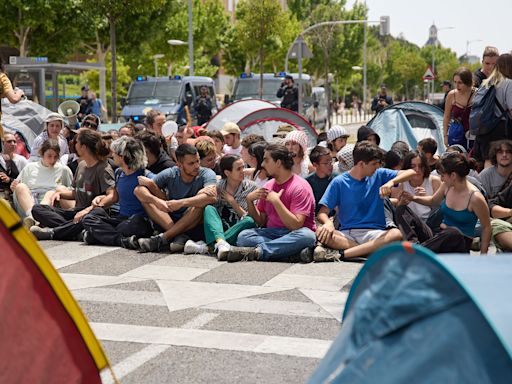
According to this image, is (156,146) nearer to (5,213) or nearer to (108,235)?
(108,235)

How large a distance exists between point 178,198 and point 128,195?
0.65m

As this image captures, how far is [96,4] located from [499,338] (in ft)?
86.2

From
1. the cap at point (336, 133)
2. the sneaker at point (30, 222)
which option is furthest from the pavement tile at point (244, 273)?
the cap at point (336, 133)

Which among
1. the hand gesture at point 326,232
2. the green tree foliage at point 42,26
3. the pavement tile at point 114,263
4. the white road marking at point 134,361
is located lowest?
the pavement tile at point 114,263

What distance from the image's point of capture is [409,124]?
14734 millimetres

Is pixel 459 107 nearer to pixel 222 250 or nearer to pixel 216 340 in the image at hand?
pixel 222 250

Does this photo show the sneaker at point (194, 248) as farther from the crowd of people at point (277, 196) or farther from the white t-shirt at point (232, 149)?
the white t-shirt at point (232, 149)

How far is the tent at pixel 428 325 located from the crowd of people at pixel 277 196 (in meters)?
5.39

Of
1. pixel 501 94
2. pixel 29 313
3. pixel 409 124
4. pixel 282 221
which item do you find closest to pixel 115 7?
pixel 409 124

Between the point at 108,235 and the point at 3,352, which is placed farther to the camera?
the point at 108,235

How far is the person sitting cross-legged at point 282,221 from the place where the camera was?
9.22 m

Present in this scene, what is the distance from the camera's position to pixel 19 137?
1548cm

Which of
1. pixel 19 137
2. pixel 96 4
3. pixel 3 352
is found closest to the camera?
pixel 3 352

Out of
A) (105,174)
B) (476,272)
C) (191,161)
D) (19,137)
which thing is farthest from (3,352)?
(19,137)
